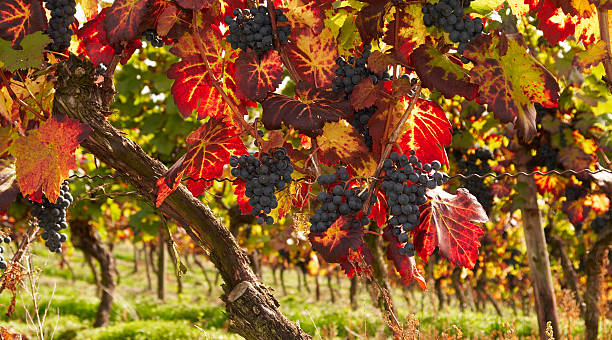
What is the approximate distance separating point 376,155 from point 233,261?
71 cm

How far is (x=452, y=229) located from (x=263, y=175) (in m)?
0.49

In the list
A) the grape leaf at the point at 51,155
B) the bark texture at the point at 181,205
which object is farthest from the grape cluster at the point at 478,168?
the grape leaf at the point at 51,155

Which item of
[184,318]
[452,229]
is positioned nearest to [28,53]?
[452,229]

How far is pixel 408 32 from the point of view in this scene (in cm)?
139

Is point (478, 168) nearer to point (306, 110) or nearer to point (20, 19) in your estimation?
point (306, 110)

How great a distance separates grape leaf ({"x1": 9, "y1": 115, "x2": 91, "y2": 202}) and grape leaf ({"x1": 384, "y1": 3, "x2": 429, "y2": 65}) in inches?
35.4

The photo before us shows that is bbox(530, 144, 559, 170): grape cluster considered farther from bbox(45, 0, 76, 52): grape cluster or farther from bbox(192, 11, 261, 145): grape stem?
bbox(45, 0, 76, 52): grape cluster

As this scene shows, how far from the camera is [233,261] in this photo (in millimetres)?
1872

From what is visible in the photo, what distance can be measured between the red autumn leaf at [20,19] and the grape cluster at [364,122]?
950mm

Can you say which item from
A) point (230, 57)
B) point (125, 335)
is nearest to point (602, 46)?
point (230, 57)

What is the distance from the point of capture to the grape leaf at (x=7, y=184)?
179 centimetres

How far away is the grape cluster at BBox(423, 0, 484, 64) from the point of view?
1.24 meters

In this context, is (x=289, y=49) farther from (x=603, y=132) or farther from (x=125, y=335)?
(x=125, y=335)

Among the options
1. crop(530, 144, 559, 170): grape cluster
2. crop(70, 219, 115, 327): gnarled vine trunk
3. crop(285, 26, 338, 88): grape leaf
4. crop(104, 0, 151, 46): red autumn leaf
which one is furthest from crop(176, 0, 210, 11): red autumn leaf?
crop(70, 219, 115, 327): gnarled vine trunk
